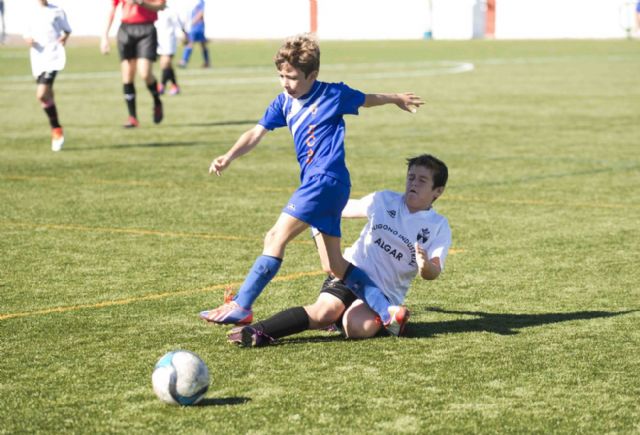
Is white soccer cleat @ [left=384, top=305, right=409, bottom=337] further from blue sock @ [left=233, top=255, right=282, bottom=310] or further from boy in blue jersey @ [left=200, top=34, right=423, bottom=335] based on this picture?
blue sock @ [left=233, top=255, right=282, bottom=310]

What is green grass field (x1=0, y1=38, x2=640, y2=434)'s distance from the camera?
16.4 ft

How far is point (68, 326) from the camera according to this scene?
6484mm

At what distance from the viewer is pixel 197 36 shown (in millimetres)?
36312

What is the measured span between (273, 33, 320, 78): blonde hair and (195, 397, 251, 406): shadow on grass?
6.28 ft

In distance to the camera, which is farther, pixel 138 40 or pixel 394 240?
pixel 138 40

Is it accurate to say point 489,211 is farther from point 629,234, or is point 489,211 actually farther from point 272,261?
point 272,261

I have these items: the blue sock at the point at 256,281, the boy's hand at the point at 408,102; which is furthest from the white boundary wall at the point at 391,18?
the blue sock at the point at 256,281

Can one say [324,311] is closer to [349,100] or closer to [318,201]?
[318,201]

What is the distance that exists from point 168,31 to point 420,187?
1748 centimetres

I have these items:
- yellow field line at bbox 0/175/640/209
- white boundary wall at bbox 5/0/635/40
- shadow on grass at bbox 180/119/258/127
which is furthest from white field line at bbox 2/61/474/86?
white boundary wall at bbox 5/0/635/40

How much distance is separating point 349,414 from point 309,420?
180mm

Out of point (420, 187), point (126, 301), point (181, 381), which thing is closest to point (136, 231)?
point (126, 301)

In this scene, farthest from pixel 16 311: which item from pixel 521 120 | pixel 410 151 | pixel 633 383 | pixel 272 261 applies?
pixel 521 120

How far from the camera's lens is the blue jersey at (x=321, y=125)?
21.0 ft
